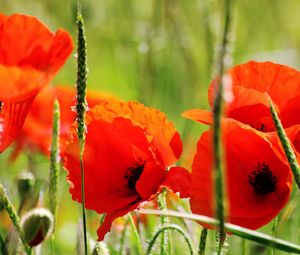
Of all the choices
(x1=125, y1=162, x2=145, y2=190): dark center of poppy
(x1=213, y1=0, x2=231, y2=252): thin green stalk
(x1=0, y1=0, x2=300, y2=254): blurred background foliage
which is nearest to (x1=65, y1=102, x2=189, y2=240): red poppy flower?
(x1=125, y1=162, x2=145, y2=190): dark center of poppy

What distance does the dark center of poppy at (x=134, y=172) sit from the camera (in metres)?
1.09

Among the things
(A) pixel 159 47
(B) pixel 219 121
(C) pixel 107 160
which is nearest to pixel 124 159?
(C) pixel 107 160

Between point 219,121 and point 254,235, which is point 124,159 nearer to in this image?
point 254,235

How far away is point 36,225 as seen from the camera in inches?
36.8

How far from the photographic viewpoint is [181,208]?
1.29 m

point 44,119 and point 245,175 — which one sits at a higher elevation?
point 44,119

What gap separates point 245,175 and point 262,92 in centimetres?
12

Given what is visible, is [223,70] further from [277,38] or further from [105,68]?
[105,68]

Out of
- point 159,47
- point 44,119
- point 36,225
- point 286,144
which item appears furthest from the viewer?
point 159,47

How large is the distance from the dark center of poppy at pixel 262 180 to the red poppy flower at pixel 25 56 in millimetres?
249

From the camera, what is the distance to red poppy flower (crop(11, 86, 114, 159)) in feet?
5.69

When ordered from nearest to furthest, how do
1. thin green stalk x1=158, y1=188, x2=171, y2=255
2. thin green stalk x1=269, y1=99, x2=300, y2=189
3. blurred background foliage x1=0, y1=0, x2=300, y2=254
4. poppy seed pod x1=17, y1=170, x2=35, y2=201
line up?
thin green stalk x1=269, y1=99, x2=300, y2=189, thin green stalk x1=158, y1=188, x2=171, y2=255, poppy seed pod x1=17, y1=170, x2=35, y2=201, blurred background foliage x1=0, y1=0, x2=300, y2=254

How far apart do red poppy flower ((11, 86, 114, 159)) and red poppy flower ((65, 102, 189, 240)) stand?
0.54 meters

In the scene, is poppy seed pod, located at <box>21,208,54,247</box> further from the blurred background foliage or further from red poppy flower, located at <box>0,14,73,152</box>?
the blurred background foliage
